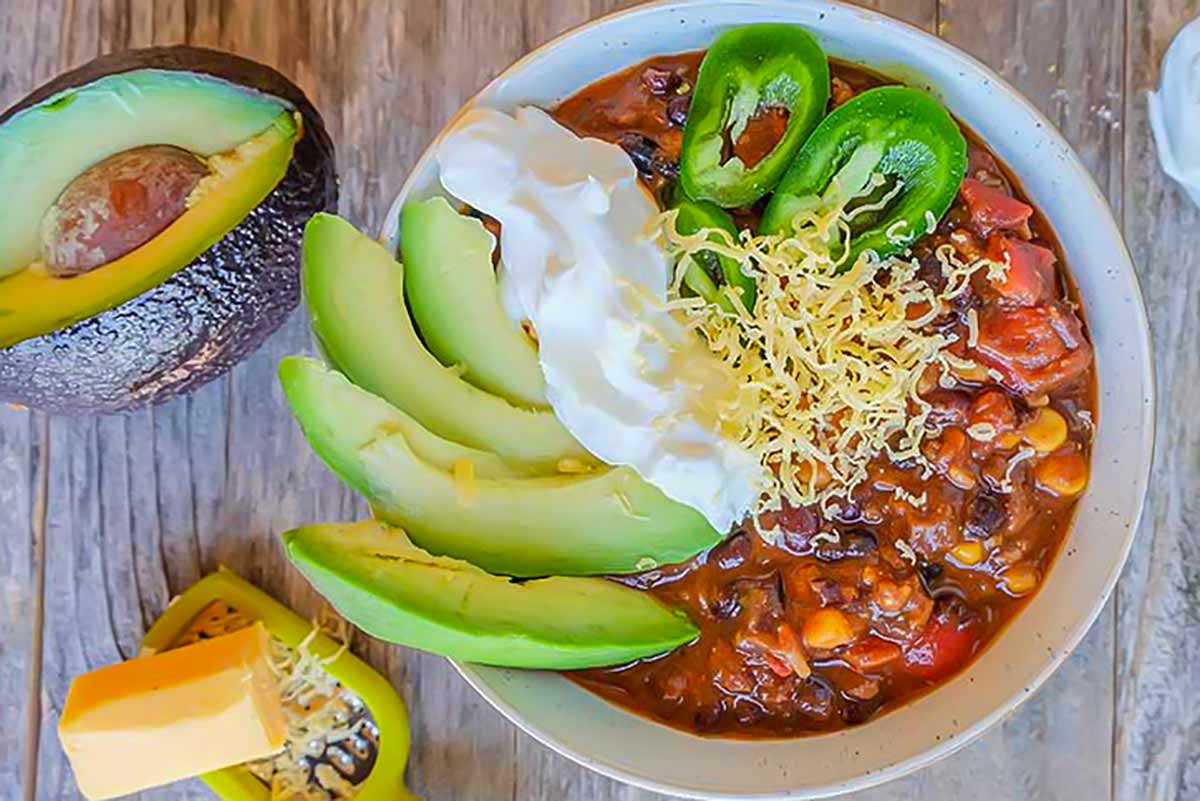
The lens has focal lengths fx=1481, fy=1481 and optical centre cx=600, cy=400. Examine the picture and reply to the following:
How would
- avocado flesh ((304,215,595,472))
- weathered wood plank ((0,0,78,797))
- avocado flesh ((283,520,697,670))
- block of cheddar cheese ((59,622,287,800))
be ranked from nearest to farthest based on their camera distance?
avocado flesh ((283,520,697,670)) < avocado flesh ((304,215,595,472)) < block of cheddar cheese ((59,622,287,800)) < weathered wood plank ((0,0,78,797))

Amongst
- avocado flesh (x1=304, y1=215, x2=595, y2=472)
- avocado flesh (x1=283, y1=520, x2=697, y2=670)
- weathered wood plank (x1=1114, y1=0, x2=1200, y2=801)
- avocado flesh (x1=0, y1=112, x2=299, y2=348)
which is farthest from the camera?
weathered wood plank (x1=1114, y1=0, x2=1200, y2=801)

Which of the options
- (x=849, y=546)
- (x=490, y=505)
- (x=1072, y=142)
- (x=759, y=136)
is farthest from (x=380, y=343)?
(x=1072, y=142)

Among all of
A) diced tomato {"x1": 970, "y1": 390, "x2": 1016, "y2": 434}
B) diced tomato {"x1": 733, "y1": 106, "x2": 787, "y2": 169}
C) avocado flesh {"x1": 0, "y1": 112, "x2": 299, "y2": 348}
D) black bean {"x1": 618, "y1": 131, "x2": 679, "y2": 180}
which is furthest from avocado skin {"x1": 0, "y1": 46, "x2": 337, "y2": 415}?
diced tomato {"x1": 970, "y1": 390, "x2": 1016, "y2": 434}

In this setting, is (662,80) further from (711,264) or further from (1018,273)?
(1018,273)

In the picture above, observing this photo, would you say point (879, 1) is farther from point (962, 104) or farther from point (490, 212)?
point (490, 212)

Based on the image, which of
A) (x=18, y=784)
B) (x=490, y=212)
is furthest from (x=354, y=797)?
(x=490, y=212)

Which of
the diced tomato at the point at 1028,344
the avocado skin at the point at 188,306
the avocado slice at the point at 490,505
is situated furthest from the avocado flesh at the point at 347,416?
the diced tomato at the point at 1028,344

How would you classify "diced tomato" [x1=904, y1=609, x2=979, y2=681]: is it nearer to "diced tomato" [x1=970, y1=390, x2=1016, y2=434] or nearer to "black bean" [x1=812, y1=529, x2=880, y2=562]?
"black bean" [x1=812, y1=529, x2=880, y2=562]
